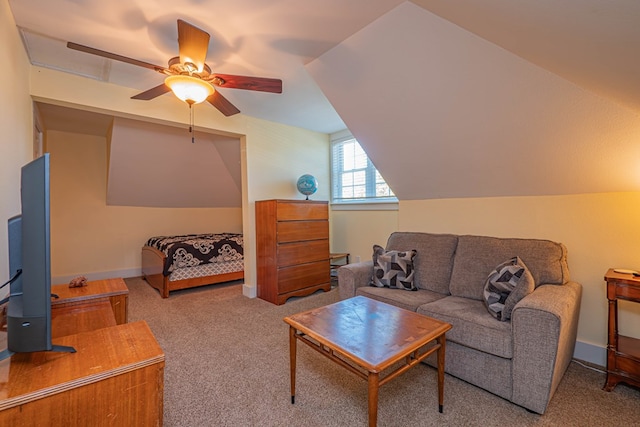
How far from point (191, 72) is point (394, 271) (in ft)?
7.33

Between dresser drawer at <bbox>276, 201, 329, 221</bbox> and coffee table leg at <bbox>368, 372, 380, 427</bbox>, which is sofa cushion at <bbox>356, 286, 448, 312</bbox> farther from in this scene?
dresser drawer at <bbox>276, 201, 329, 221</bbox>

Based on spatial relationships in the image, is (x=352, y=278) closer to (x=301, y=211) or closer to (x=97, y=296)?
(x=301, y=211)

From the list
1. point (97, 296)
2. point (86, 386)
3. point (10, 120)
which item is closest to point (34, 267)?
point (86, 386)

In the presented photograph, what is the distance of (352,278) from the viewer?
8.54 feet

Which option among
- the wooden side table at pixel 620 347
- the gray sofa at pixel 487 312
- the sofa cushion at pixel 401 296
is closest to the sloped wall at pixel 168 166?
the sofa cushion at pixel 401 296

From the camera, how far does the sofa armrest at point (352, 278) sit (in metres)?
2.60

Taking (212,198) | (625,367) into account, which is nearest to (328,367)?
(625,367)

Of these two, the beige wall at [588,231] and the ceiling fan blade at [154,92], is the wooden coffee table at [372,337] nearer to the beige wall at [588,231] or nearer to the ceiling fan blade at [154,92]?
the beige wall at [588,231]

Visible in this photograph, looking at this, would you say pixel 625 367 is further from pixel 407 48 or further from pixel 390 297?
pixel 407 48

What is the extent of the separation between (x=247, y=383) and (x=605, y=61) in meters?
2.52

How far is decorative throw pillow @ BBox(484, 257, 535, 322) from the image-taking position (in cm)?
180

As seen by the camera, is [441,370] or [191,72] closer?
[441,370]

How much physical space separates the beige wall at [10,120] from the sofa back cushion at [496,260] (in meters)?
3.08

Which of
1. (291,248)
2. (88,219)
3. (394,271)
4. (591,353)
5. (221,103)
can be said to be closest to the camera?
(591,353)
